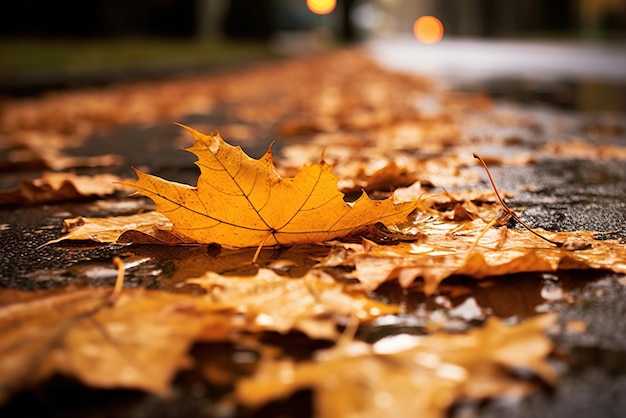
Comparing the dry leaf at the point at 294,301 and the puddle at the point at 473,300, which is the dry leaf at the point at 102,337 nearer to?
the dry leaf at the point at 294,301

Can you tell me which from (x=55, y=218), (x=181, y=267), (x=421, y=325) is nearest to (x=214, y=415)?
(x=421, y=325)

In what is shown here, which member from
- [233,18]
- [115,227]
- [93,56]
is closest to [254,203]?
[115,227]

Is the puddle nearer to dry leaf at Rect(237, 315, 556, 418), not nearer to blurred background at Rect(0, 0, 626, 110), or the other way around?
dry leaf at Rect(237, 315, 556, 418)

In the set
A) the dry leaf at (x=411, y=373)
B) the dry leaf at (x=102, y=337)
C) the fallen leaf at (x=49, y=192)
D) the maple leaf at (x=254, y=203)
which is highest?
the maple leaf at (x=254, y=203)

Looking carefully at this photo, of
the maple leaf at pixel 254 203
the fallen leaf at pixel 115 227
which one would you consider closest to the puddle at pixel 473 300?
the maple leaf at pixel 254 203

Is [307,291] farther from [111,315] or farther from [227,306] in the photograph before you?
[111,315]

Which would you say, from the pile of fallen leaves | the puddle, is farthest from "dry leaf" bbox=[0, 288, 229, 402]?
the puddle
